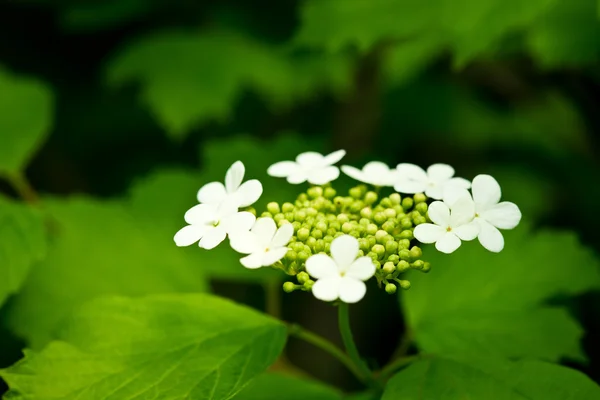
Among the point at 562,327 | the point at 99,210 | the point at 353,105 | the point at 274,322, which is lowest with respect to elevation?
the point at 562,327

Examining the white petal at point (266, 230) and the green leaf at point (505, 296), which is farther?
the green leaf at point (505, 296)

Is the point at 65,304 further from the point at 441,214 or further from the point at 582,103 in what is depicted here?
the point at 582,103

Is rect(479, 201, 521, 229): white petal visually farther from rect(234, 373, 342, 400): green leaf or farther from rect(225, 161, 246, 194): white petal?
A: rect(234, 373, 342, 400): green leaf

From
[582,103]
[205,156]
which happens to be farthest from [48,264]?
[582,103]

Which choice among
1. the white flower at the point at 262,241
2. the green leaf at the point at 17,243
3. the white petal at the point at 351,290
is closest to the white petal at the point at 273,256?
the white flower at the point at 262,241

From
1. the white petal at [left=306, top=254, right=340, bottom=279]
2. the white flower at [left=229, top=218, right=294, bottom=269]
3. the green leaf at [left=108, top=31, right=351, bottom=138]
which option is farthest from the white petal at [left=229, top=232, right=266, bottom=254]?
the green leaf at [left=108, top=31, right=351, bottom=138]

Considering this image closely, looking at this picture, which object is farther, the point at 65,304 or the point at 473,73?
the point at 473,73

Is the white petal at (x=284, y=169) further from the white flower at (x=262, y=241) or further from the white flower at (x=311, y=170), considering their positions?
the white flower at (x=262, y=241)
